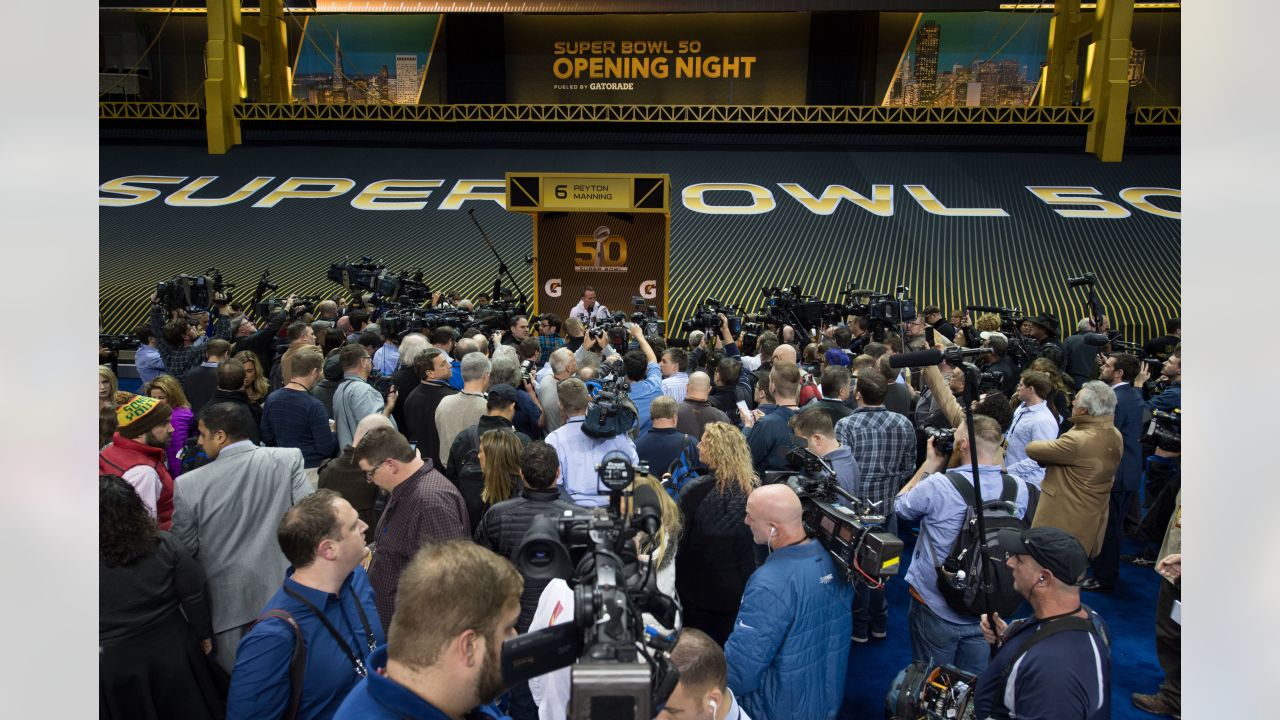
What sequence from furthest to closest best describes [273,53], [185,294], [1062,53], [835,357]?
1. [273,53]
2. [1062,53]
3. [185,294]
4. [835,357]

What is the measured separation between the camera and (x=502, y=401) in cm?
446

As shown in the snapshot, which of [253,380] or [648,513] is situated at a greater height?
[648,513]

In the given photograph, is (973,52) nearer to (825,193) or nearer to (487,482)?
(825,193)

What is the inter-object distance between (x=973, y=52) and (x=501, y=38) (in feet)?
34.0

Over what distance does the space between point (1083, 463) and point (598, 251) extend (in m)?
10.7

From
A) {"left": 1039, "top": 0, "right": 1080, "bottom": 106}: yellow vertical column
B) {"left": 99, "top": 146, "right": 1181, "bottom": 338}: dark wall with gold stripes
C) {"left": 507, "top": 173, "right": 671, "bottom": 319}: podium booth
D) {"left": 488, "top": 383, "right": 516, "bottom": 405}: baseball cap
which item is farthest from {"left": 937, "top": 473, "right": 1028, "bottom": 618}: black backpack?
{"left": 1039, "top": 0, "right": 1080, "bottom": 106}: yellow vertical column

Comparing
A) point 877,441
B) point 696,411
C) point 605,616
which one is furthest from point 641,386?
point 605,616

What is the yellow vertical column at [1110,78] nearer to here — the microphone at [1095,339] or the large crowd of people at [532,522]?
the microphone at [1095,339]

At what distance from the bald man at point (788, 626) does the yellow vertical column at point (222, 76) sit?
17257 millimetres

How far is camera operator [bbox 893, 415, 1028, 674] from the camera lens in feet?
12.1

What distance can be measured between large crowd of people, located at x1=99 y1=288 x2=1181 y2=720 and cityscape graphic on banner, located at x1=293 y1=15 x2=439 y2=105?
15.4 metres

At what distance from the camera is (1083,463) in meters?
4.59

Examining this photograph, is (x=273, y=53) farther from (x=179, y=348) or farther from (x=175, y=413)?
(x=175, y=413)

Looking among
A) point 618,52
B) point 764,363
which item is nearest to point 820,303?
point 764,363
